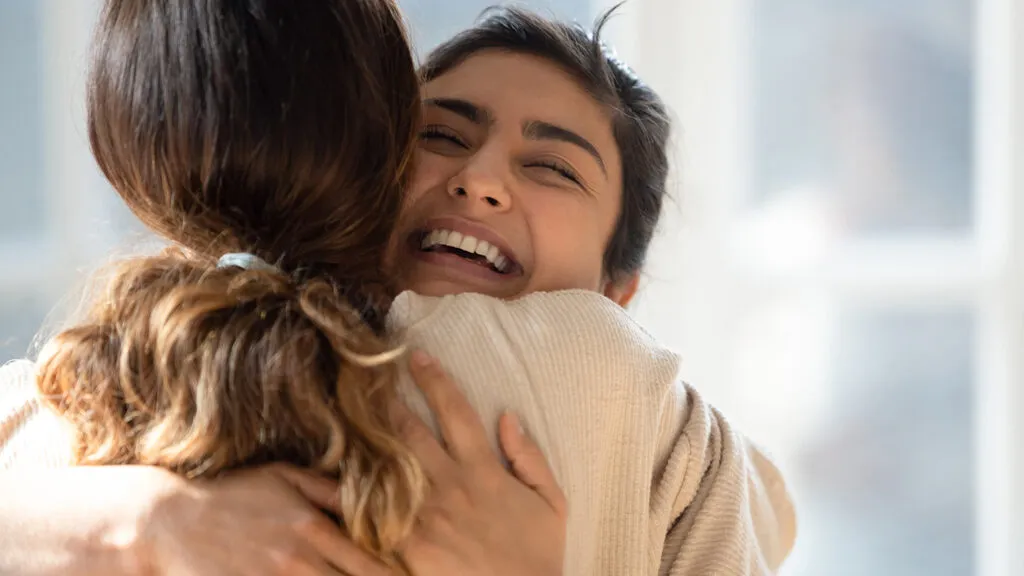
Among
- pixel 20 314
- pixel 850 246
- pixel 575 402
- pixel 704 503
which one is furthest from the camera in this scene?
pixel 20 314

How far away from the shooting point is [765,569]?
1.27m

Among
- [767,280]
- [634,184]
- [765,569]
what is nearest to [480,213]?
[634,184]

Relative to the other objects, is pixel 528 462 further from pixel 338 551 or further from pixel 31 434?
pixel 31 434

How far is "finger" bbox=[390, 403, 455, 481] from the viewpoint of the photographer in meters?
0.98

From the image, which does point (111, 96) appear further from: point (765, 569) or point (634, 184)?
point (765, 569)

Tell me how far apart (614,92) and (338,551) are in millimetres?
737

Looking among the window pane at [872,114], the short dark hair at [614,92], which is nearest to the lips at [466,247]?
the short dark hair at [614,92]

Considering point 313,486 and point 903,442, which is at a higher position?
point 313,486

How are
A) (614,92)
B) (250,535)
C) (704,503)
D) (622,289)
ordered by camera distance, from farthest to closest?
(622,289) < (614,92) < (704,503) < (250,535)

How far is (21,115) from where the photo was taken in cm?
251

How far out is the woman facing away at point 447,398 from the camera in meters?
0.94

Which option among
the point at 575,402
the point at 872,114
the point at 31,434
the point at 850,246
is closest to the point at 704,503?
the point at 575,402

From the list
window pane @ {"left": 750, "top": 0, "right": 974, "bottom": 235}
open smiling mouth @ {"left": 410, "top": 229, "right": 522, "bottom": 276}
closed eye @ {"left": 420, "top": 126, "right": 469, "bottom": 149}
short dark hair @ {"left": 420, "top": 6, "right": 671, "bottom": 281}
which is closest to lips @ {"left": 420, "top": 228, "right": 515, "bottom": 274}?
open smiling mouth @ {"left": 410, "top": 229, "right": 522, "bottom": 276}

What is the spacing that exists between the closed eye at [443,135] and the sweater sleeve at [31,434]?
19.8 inches
